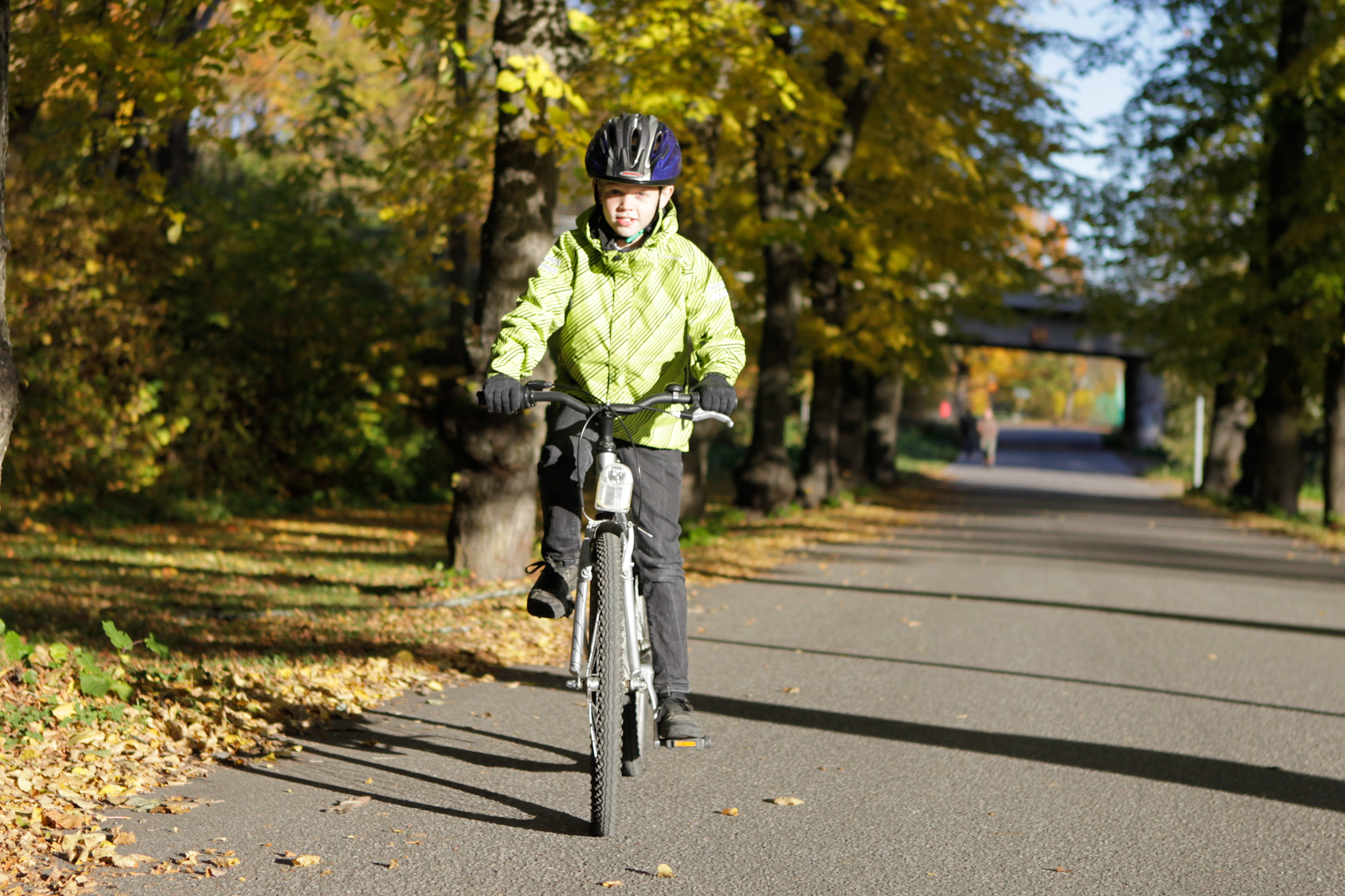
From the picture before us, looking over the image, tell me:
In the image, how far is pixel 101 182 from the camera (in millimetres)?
9711

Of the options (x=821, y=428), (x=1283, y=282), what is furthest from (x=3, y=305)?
(x=1283, y=282)

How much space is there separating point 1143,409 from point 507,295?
6367 centimetres

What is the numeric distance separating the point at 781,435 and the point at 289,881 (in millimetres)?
16380

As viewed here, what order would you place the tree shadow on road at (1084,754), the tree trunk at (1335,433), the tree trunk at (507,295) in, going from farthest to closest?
the tree trunk at (1335,433) < the tree trunk at (507,295) < the tree shadow on road at (1084,754)

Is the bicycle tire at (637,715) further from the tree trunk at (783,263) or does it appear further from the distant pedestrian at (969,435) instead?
the distant pedestrian at (969,435)

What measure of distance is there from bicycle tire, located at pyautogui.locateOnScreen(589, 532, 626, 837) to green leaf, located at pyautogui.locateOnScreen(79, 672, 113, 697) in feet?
7.74

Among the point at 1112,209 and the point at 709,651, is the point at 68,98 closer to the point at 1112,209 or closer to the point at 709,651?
the point at 709,651

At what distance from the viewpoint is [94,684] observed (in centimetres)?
555

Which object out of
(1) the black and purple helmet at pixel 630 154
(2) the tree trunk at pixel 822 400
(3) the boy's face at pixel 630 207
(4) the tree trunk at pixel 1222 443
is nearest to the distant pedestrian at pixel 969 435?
(4) the tree trunk at pixel 1222 443

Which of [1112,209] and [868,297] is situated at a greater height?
[1112,209]

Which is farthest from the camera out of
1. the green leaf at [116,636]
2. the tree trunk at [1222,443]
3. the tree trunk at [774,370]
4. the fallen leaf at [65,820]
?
the tree trunk at [1222,443]

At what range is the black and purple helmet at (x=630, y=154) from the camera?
4.49 metres

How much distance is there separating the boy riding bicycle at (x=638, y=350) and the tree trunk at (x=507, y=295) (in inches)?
194

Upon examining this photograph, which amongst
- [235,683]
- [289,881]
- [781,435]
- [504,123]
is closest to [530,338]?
[289,881]
